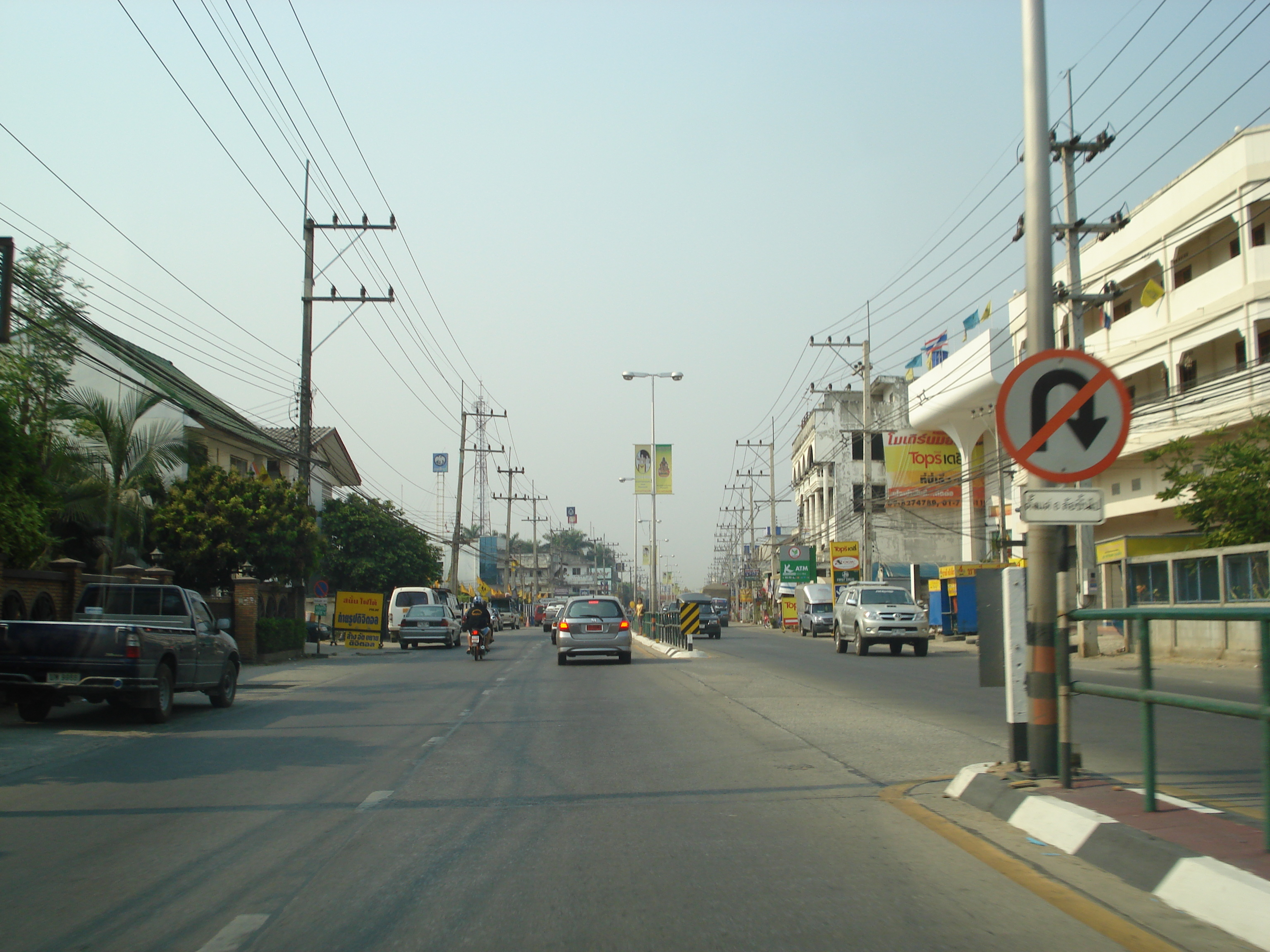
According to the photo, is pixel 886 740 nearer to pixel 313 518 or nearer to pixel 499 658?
pixel 499 658

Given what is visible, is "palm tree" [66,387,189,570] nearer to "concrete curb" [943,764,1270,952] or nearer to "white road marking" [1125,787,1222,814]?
"concrete curb" [943,764,1270,952]

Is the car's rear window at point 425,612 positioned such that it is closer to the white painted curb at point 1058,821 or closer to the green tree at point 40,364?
the green tree at point 40,364

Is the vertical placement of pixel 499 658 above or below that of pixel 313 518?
below

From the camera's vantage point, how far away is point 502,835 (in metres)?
6.80

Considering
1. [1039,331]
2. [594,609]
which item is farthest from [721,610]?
[1039,331]

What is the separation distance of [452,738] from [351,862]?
18.8 feet

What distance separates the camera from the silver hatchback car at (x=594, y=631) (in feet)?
82.5

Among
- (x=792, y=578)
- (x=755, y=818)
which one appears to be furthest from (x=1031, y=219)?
(x=792, y=578)

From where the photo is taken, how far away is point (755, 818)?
721 centimetres

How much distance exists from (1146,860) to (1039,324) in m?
3.78

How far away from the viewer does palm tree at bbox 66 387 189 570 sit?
25344 mm

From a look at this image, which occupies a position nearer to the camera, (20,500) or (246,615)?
(20,500)

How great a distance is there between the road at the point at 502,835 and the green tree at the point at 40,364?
32.6 feet

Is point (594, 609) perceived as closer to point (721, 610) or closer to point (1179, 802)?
point (1179, 802)
